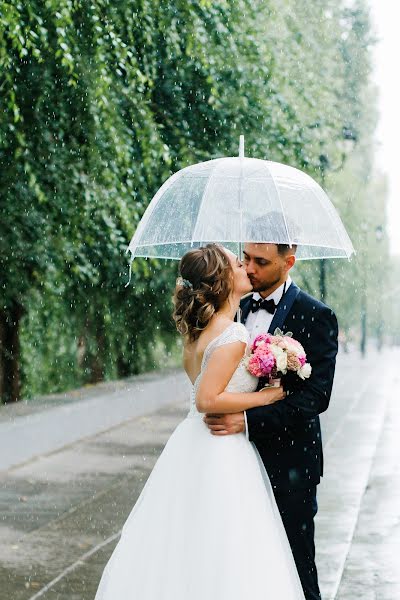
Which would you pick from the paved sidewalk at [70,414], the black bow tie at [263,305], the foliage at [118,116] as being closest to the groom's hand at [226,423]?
the black bow tie at [263,305]

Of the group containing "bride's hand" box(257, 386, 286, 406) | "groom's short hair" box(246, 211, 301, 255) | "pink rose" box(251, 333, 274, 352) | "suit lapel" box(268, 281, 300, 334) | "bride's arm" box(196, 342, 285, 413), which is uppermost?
"groom's short hair" box(246, 211, 301, 255)

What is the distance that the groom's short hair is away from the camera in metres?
4.93

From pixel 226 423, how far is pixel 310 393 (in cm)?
36

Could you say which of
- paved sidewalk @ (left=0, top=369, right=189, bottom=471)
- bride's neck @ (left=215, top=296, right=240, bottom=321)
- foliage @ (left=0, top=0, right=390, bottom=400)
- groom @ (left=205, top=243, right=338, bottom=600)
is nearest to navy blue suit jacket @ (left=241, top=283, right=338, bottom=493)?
groom @ (left=205, top=243, right=338, bottom=600)

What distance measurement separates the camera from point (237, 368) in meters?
4.48

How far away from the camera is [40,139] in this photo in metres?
11.2

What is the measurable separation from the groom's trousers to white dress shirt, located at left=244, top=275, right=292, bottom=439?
0.68 m

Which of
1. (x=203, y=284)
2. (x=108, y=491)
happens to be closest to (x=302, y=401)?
(x=203, y=284)

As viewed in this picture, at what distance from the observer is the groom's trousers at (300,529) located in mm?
4633

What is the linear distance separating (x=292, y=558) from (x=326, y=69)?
47.4ft

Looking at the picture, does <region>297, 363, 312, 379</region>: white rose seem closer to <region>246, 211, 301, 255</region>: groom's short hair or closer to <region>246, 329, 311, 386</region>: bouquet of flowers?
<region>246, 329, 311, 386</region>: bouquet of flowers

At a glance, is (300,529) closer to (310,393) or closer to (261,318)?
(310,393)

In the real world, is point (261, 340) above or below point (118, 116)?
below

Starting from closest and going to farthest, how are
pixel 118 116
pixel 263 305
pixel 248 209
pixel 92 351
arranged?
pixel 263 305 < pixel 248 209 < pixel 118 116 < pixel 92 351
